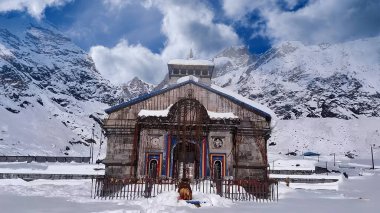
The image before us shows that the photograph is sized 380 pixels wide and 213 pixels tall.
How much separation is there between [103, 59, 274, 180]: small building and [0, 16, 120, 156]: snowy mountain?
165 ft

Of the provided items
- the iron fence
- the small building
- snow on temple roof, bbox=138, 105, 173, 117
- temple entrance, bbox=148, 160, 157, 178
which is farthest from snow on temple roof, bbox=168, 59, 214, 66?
the iron fence

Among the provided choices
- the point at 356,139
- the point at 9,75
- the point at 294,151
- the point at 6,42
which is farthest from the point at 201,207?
the point at 6,42

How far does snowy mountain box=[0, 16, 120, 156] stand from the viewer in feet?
279

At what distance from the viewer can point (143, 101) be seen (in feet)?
98.8

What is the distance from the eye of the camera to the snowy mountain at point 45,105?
279 feet

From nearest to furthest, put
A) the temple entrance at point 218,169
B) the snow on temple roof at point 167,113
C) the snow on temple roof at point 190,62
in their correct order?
the temple entrance at point 218,169
the snow on temple roof at point 167,113
the snow on temple roof at point 190,62

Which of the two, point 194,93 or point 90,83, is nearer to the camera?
point 194,93

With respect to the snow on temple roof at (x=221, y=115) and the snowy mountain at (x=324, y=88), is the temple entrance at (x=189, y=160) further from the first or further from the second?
the snowy mountain at (x=324, y=88)

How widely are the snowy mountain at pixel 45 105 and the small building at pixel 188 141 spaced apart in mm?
50204

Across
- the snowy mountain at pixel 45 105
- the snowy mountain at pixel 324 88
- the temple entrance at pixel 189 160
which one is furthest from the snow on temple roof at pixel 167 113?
the snowy mountain at pixel 324 88

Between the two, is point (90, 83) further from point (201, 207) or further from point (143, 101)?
point (201, 207)

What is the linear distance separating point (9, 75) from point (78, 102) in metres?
33.4

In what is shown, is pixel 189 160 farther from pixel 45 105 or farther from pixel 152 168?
pixel 45 105

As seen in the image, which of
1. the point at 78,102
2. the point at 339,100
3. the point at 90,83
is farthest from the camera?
the point at 90,83
